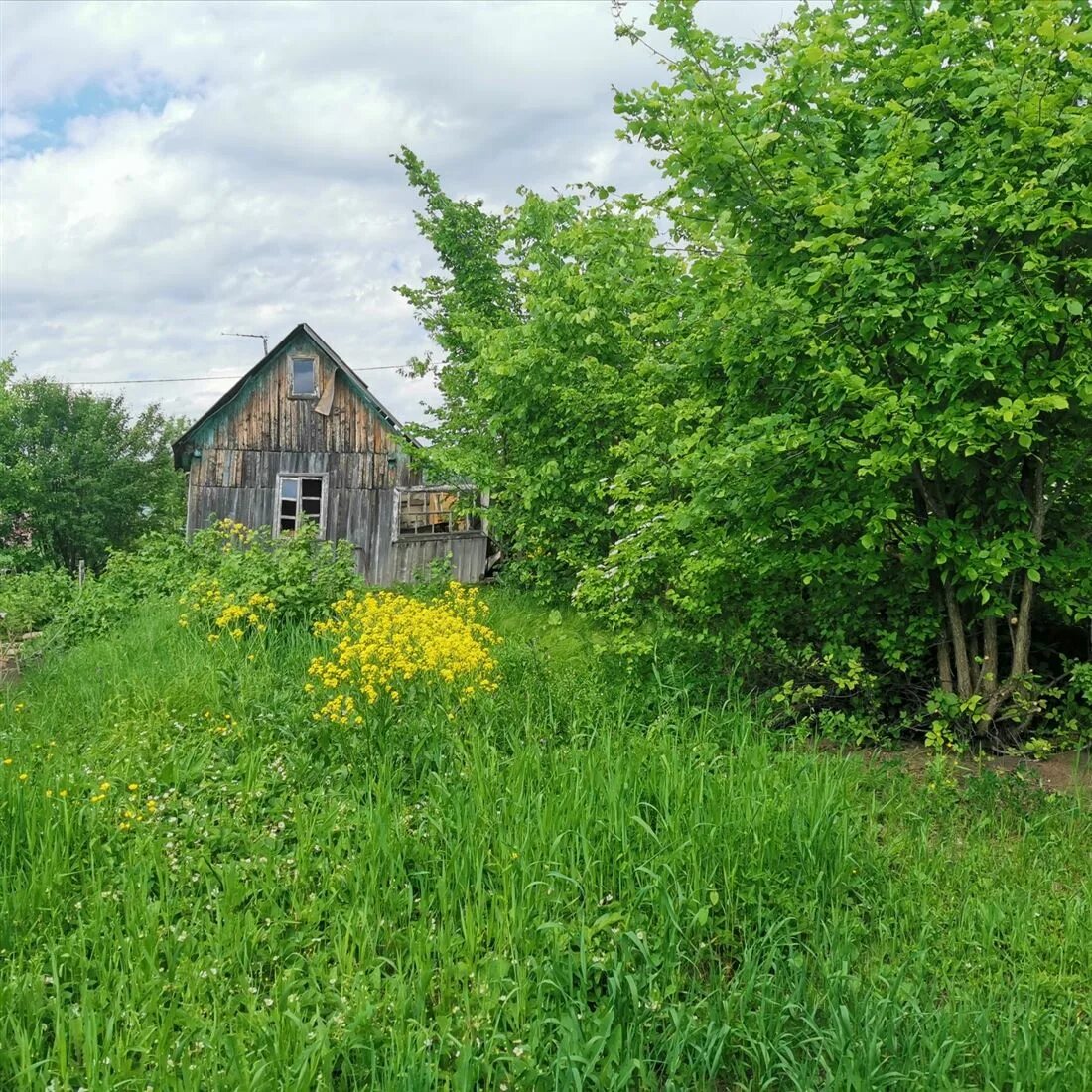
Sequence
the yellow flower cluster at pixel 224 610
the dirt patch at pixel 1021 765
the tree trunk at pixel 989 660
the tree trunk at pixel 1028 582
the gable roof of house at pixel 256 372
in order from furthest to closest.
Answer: the gable roof of house at pixel 256 372
the yellow flower cluster at pixel 224 610
the tree trunk at pixel 989 660
the tree trunk at pixel 1028 582
the dirt patch at pixel 1021 765

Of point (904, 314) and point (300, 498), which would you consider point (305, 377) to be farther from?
point (904, 314)

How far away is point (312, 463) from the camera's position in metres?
18.2

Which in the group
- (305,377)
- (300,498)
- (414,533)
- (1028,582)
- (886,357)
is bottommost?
(1028,582)

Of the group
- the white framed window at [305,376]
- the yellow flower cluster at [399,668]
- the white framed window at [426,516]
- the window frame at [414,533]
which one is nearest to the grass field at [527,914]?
the yellow flower cluster at [399,668]

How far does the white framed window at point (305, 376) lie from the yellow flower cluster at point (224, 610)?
10.5 metres

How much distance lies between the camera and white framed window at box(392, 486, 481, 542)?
1853 centimetres

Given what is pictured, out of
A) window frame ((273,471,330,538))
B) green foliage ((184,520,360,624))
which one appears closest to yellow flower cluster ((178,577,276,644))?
green foliage ((184,520,360,624))

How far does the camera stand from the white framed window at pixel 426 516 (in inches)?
730

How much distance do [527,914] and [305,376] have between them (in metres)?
16.8

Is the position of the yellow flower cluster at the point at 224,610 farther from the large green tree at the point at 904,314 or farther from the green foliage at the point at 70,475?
the green foliage at the point at 70,475

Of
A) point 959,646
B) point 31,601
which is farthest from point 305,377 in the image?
point 959,646

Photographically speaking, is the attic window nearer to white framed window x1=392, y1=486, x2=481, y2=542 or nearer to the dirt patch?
white framed window x1=392, y1=486, x2=481, y2=542

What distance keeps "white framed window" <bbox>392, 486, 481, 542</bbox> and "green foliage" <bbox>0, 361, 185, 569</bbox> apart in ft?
52.1

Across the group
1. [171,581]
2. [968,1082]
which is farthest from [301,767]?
[171,581]
